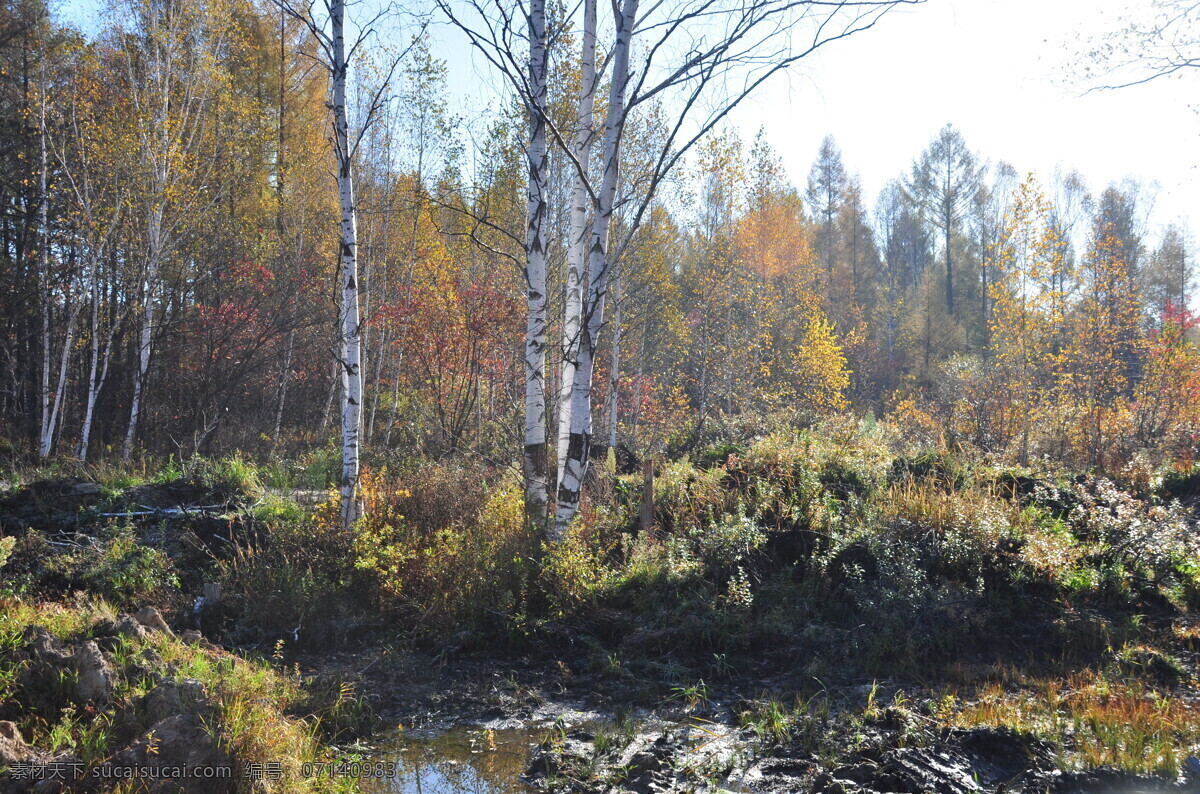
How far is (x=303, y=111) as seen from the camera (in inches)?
787

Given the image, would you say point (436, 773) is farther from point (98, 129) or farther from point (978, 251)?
point (978, 251)

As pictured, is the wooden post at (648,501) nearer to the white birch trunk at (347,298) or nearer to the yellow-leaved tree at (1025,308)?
the white birch trunk at (347,298)

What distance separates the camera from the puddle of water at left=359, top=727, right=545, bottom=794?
14.0 ft

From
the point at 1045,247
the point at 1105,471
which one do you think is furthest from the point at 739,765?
the point at 1045,247

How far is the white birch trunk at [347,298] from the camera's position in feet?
23.6

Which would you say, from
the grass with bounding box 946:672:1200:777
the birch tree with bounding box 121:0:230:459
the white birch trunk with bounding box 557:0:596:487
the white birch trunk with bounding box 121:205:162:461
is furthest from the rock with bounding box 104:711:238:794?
the white birch trunk with bounding box 121:205:162:461

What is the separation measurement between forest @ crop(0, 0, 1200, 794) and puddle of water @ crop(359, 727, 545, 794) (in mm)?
33

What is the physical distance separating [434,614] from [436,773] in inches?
80.2

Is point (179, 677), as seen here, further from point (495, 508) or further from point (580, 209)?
point (580, 209)

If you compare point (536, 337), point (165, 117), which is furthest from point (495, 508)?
point (165, 117)

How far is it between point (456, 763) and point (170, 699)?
170cm

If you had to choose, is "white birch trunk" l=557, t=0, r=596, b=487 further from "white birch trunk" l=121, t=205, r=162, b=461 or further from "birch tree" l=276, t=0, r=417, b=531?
"white birch trunk" l=121, t=205, r=162, b=461

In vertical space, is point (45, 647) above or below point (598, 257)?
below

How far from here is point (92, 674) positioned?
13.8 ft
